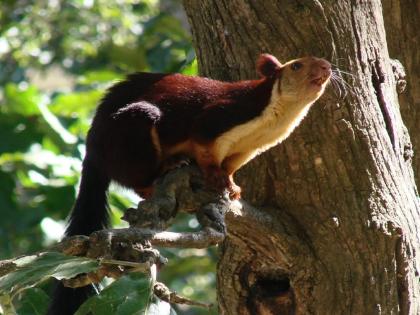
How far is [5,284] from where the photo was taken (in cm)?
203

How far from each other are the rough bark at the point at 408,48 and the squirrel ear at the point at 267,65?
0.98 metres

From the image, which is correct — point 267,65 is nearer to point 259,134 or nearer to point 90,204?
point 259,134

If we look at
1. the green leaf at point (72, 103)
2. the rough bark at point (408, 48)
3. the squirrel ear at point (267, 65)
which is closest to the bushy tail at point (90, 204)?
the squirrel ear at point (267, 65)

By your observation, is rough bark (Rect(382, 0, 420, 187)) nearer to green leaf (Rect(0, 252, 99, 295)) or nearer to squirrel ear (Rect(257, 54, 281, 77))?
squirrel ear (Rect(257, 54, 281, 77))

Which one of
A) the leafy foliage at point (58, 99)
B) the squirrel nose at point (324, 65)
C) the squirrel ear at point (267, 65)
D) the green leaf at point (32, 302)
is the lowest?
the leafy foliage at point (58, 99)

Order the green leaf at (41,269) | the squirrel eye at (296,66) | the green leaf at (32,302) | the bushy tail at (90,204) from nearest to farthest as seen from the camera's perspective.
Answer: the green leaf at (41,269) < the green leaf at (32,302) < the squirrel eye at (296,66) < the bushy tail at (90,204)

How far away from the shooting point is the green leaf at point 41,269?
203cm

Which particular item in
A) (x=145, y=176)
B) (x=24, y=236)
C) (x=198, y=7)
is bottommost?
(x=24, y=236)

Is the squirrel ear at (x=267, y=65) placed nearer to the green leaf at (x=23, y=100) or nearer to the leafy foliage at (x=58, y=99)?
the leafy foliage at (x=58, y=99)

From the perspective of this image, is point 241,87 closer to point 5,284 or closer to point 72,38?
point 5,284

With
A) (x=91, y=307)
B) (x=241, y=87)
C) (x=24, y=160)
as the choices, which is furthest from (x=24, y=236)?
(x=91, y=307)

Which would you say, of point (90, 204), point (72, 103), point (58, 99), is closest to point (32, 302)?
point (90, 204)

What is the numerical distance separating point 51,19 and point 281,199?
6.10 meters

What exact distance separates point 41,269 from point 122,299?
0.71 feet
